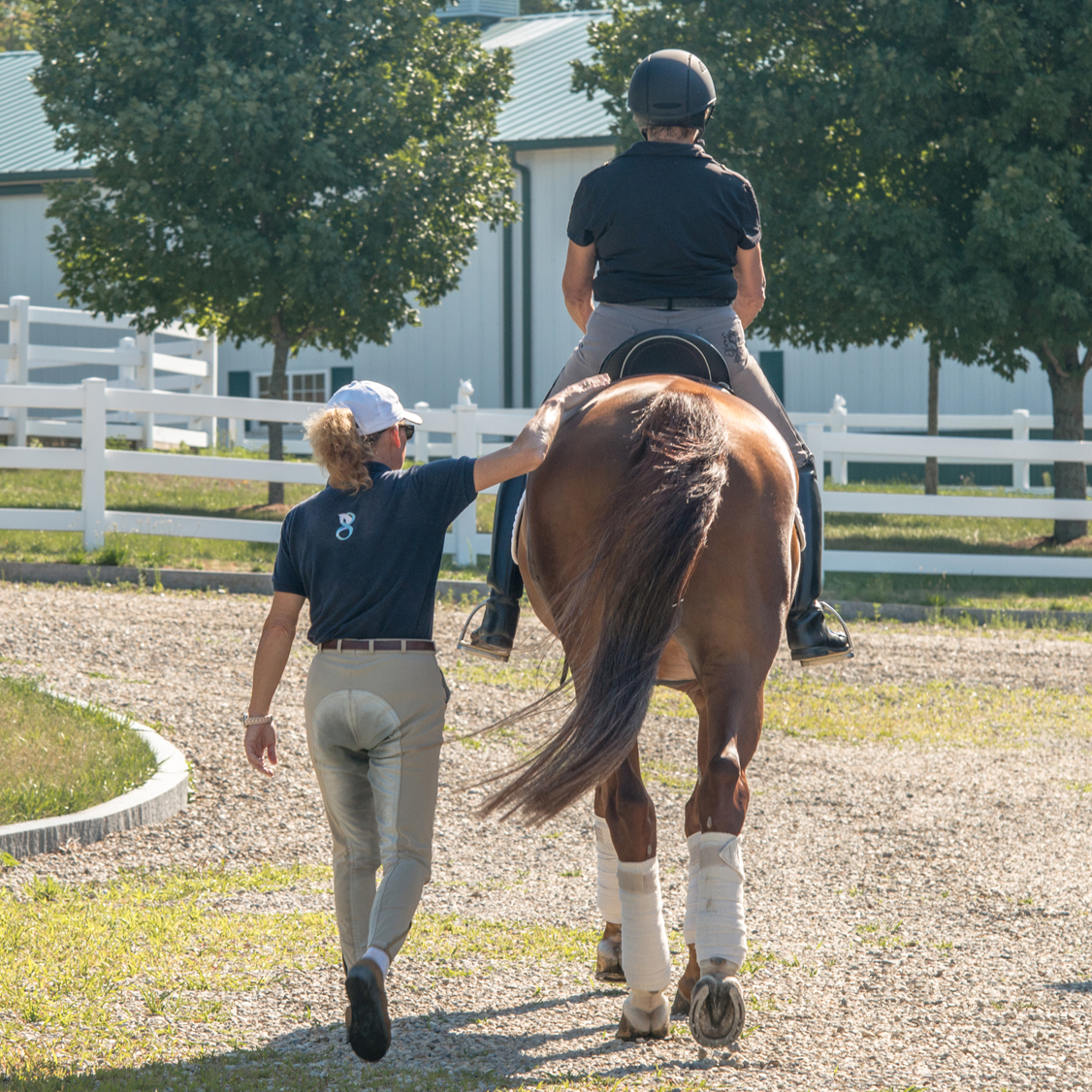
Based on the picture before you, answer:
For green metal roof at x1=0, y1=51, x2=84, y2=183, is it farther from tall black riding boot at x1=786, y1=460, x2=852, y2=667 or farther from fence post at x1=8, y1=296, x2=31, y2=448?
→ tall black riding boot at x1=786, y1=460, x2=852, y2=667

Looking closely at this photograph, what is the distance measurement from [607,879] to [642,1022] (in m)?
0.65

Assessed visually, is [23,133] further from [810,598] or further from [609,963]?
[609,963]

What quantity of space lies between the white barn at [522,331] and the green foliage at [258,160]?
6.97m

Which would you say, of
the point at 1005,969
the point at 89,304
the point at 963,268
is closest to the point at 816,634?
the point at 1005,969

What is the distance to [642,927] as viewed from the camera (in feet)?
12.3

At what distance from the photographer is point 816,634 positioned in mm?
4398

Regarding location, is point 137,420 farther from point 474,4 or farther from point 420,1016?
point 420,1016

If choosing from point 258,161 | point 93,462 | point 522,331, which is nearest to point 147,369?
point 258,161

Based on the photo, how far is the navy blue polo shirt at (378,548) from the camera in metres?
3.74

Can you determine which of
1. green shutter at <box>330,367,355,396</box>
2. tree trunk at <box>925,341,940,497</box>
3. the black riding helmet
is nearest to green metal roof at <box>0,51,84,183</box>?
green shutter at <box>330,367,355,396</box>

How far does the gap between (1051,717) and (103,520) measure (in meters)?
8.46

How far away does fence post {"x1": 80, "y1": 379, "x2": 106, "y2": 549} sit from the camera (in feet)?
41.3

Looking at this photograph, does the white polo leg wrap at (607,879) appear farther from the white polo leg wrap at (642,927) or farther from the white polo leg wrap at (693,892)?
the white polo leg wrap at (693,892)

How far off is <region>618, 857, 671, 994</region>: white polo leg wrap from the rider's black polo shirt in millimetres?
1936
